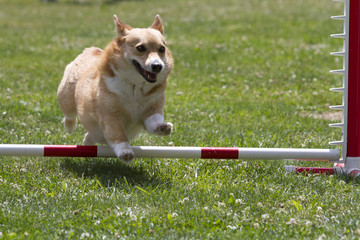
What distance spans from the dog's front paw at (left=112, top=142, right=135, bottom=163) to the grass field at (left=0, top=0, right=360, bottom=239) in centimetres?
18

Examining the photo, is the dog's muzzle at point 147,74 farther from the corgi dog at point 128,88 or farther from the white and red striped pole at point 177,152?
the white and red striped pole at point 177,152

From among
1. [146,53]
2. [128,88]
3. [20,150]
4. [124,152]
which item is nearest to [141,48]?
[146,53]

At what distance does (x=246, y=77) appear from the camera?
8633 mm

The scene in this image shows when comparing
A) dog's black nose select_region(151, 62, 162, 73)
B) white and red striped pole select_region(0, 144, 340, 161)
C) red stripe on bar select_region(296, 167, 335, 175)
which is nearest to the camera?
dog's black nose select_region(151, 62, 162, 73)

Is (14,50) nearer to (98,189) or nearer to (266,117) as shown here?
(266,117)

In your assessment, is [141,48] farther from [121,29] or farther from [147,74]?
[121,29]

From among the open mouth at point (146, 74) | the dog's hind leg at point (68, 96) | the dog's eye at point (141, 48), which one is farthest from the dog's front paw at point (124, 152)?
the dog's hind leg at point (68, 96)

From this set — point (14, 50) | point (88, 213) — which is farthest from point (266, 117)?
point (14, 50)

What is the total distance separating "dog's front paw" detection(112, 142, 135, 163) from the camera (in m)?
4.24

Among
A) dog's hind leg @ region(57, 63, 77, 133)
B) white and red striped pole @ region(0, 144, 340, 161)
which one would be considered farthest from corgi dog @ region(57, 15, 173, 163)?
dog's hind leg @ region(57, 63, 77, 133)

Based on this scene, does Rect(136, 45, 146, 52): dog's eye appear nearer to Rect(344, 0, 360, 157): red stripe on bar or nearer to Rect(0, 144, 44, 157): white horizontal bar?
Rect(0, 144, 44, 157): white horizontal bar

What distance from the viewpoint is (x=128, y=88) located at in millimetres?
4469

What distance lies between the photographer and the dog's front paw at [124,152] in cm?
424

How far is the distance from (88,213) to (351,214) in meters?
1.67
